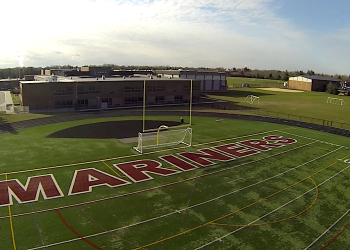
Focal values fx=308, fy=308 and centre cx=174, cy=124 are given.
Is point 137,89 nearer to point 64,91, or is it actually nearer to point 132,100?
point 132,100

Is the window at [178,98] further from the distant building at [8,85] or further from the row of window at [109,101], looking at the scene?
the distant building at [8,85]

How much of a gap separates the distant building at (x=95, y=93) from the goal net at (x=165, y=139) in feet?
85.6

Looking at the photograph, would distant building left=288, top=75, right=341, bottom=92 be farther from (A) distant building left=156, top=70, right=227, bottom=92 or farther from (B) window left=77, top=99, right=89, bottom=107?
(B) window left=77, top=99, right=89, bottom=107

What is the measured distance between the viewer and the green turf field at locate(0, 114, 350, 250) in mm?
18672

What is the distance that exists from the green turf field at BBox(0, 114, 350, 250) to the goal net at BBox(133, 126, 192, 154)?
1.83 meters

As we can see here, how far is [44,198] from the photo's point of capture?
76.3 feet

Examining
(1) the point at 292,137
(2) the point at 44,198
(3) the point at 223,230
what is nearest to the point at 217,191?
(3) the point at 223,230

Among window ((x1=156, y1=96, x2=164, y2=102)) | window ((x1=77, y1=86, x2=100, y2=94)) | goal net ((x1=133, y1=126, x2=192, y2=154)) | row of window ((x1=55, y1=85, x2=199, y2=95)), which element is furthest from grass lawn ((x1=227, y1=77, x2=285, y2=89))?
goal net ((x1=133, y1=126, x2=192, y2=154))

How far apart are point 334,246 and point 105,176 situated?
1857cm

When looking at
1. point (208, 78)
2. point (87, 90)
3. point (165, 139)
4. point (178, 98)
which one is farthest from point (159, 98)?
point (208, 78)

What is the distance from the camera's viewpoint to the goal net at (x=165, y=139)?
3684 cm

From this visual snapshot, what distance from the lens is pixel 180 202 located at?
2350 cm

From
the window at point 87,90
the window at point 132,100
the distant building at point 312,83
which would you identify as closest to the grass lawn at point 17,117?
the window at point 87,90

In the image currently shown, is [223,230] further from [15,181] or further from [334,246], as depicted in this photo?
[15,181]
